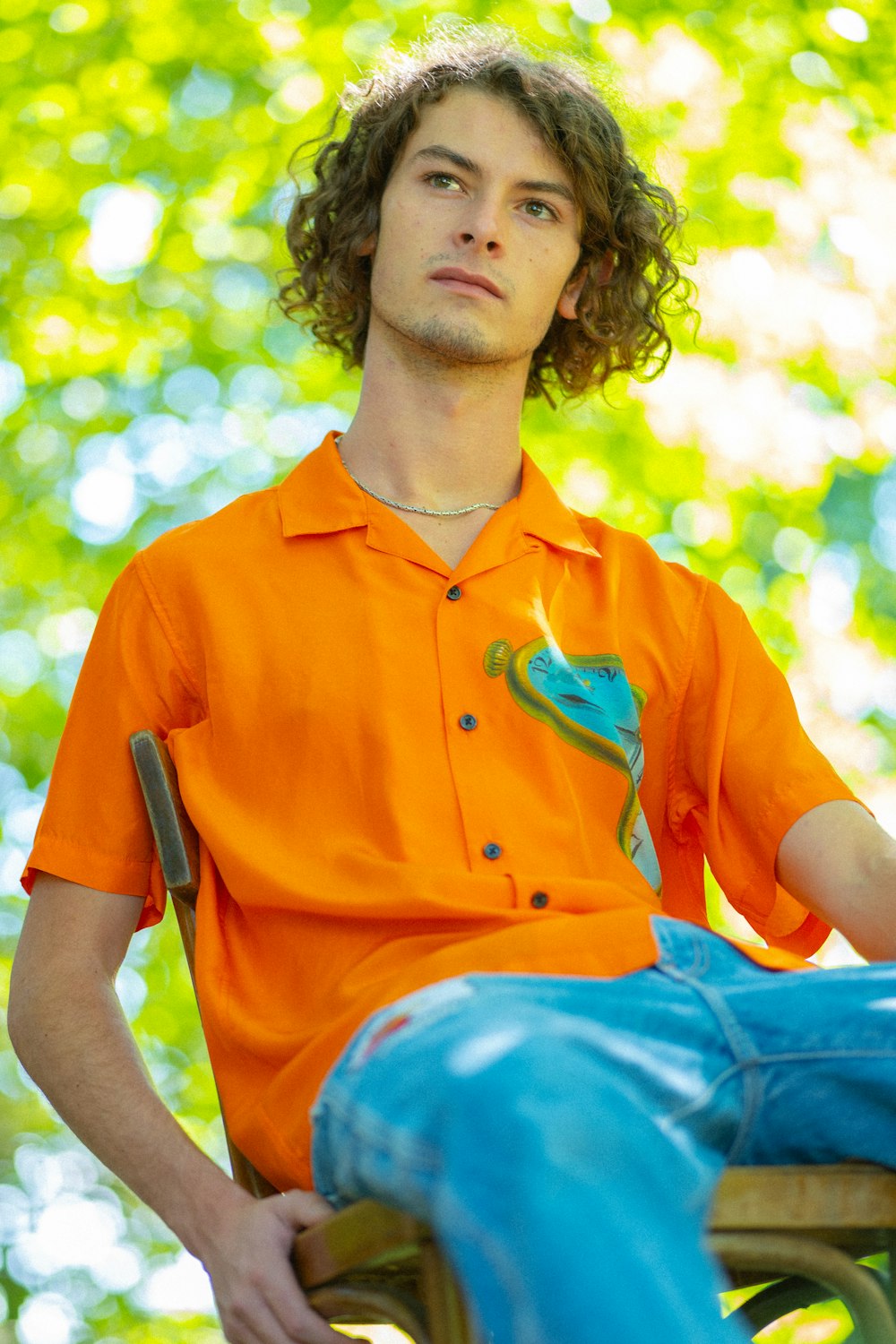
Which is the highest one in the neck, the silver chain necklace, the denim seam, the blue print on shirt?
the neck

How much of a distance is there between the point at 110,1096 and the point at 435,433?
97 cm

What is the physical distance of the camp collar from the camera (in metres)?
1.91

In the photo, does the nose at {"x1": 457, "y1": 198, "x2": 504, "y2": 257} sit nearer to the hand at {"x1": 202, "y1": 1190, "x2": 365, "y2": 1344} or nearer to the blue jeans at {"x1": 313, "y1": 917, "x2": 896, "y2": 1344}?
the blue jeans at {"x1": 313, "y1": 917, "x2": 896, "y2": 1344}

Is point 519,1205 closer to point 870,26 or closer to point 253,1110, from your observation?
point 253,1110

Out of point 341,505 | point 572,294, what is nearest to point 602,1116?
point 341,505

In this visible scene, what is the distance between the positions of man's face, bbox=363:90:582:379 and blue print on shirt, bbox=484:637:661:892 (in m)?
0.49

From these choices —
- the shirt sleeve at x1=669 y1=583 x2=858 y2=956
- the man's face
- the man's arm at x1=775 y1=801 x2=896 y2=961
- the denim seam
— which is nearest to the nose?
the man's face

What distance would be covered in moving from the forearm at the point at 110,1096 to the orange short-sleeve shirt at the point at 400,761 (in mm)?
78

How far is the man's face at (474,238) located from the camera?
2.07 metres

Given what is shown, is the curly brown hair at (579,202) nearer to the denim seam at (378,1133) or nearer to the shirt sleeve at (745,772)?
the shirt sleeve at (745,772)

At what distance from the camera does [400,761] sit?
5.54 feet

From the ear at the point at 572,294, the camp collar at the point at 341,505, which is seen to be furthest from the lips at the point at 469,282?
the ear at the point at 572,294

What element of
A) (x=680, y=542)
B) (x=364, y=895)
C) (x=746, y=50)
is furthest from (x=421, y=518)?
(x=746, y=50)

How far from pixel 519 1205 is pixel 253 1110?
0.70m
